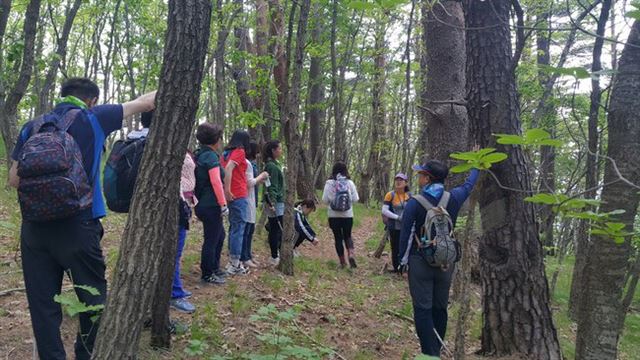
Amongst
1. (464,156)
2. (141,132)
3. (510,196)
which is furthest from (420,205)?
(141,132)

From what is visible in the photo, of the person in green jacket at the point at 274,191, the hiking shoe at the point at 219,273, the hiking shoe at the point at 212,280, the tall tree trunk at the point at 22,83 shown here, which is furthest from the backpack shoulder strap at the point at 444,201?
the tall tree trunk at the point at 22,83

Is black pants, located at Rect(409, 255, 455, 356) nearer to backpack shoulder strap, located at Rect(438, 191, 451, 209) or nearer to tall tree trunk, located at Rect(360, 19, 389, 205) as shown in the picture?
backpack shoulder strap, located at Rect(438, 191, 451, 209)

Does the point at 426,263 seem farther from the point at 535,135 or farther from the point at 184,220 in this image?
the point at 535,135

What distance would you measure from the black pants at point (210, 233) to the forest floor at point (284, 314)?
28cm

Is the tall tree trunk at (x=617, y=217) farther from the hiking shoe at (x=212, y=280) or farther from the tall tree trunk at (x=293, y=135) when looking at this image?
the hiking shoe at (x=212, y=280)

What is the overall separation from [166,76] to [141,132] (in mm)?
1425

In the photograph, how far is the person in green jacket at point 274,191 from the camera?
772cm

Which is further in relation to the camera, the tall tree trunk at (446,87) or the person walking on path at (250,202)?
the tall tree trunk at (446,87)

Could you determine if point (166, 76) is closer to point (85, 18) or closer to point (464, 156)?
point (464, 156)

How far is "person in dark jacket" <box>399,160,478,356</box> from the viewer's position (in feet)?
15.6

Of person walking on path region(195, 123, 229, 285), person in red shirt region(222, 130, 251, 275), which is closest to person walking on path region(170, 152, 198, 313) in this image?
person walking on path region(195, 123, 229, 285)

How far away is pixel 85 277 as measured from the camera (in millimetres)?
3340

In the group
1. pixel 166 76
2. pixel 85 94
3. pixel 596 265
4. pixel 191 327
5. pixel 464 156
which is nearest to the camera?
pixel 464 156

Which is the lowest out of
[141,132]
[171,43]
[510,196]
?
[510,196]
